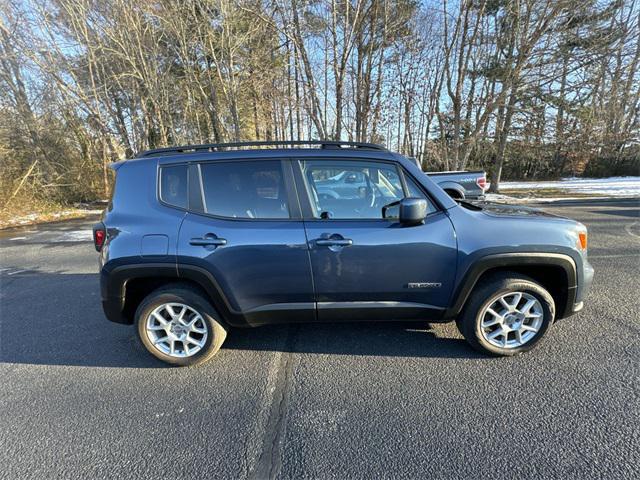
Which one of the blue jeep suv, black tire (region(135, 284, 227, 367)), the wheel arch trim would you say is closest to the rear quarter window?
the blue jeep suv

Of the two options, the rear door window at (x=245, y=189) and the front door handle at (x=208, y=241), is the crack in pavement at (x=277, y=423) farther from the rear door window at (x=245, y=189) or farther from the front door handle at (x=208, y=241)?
the rear door window at (x=245, y=189)

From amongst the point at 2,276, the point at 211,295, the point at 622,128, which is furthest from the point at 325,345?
the point at 622,128

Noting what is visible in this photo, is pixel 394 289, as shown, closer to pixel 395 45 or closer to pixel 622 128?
pixel 395 45

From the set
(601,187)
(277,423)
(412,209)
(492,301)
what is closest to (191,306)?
(277,423)

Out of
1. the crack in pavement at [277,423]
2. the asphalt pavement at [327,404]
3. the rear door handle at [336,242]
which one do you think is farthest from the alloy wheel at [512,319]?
the crack in pavement at [277,423]

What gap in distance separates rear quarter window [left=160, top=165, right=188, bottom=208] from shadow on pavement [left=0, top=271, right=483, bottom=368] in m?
1.45

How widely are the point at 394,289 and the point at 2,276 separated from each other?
Result: 6.58 m

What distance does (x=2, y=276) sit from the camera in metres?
5.23

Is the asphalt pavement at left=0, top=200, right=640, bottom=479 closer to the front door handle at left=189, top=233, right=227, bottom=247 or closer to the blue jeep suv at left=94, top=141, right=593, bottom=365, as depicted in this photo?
the blue jeep suv at left=94, top=141, right=593, bottom=365

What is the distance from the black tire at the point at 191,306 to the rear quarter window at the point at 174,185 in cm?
73

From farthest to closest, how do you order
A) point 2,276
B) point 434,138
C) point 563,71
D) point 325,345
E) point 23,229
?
1. point 434,138
2. point 563,71
3. point 23,229
4. point 2,276
5. point 325,345

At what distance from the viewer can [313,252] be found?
98.3 inches

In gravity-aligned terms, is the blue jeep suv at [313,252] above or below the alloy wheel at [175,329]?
above

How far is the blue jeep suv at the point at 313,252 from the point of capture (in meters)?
2.50
